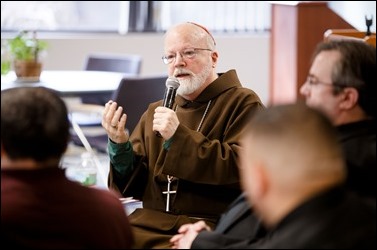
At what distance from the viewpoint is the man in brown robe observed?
2.92 meters

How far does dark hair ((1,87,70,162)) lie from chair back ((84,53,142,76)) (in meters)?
4.50

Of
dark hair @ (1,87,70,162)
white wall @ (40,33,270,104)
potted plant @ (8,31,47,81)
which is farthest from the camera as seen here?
white wall @ (40,33,270,104)

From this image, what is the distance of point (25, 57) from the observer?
5250mm

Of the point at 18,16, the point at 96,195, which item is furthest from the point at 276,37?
the point at 96,195

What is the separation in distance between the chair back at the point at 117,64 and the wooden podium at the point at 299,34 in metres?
1.21

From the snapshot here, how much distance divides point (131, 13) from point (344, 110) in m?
5.86

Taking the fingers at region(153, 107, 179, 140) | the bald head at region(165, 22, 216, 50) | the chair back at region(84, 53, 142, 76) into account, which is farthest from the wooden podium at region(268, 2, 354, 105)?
the fingers at region(153, 107, 179, 140)

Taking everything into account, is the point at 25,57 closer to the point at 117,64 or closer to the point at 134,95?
the point at 134,95

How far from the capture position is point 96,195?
201cm

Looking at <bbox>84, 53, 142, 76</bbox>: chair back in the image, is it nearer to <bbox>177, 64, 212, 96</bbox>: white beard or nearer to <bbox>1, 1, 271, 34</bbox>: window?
<bbox>1, 1, 271, 34</bbox>: window

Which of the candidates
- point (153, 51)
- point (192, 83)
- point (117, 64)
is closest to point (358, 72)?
point (192, 83)

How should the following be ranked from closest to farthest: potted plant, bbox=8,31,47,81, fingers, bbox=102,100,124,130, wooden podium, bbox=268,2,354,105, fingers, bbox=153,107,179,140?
fingers, bbox=153,107,179,140 → fingers, bbox=102,100,124,130 → potted plant, bbox=8,31,47,81 → wooden podium, bbox=268,2,354,105

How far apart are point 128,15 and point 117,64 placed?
1.50m

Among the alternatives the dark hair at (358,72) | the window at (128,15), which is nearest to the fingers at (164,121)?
the dark hair at (358,72)
